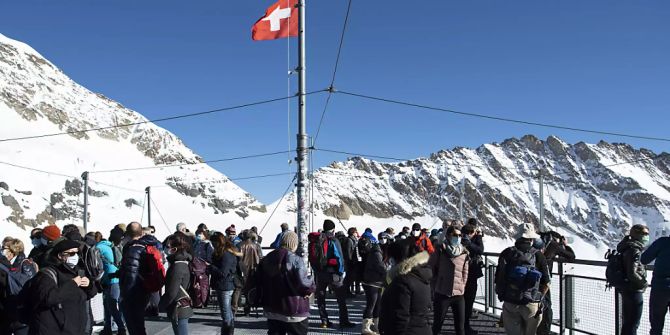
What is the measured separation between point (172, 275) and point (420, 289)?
3181 mm

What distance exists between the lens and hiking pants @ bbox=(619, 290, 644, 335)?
20.5 feet

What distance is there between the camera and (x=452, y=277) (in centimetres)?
703

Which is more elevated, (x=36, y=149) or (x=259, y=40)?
(x=36, y=149)

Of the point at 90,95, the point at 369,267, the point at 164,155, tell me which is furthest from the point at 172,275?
the point at 90,95

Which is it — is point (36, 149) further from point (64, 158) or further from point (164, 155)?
point (164, 155)

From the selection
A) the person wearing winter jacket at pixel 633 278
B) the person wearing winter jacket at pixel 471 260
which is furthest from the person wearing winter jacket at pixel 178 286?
the person wearing winter jacket at pixel 633 278

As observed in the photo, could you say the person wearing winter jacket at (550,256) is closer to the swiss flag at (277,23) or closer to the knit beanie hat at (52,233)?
the swiss flag at (277,23)

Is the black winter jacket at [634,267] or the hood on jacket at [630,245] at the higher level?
the hood on jacket at [630,245]

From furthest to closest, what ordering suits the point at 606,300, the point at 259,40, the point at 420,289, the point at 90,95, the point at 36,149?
the point at 90,95 < the point at 36,149 < the point at 259,40 < the point at 606,300 < the point at 420,289

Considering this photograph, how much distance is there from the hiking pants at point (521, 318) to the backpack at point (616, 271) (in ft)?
3.41

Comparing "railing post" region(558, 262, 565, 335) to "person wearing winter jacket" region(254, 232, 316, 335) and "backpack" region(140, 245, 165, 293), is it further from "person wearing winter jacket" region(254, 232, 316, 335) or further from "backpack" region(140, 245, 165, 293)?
"backpack" region(140, 245, 165, 293)

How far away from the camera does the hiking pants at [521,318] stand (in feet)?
19.5

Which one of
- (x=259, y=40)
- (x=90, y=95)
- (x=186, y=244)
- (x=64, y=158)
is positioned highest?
(x=90, y=95)

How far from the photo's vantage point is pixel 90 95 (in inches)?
6988
